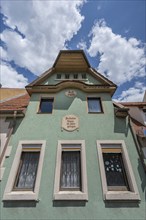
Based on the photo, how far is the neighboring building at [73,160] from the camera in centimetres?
421

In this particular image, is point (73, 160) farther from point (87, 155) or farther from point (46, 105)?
point (46, 105)

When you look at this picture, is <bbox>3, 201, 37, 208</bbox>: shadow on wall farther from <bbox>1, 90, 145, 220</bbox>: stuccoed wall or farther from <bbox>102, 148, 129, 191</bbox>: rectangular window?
<bbox>102, 148, 129, 191</bbox>: rectangular window

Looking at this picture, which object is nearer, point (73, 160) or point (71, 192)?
point (71, 192)

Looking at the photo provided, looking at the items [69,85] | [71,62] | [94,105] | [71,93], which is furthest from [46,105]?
[71,62]

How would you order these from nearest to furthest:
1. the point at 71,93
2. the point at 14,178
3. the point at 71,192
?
the point at 71,192, the point at 14,178, the point at 71,93

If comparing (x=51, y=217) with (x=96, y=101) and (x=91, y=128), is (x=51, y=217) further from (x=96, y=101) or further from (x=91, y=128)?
(x=96, y=101)

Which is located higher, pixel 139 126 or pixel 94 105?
pixel 94 105

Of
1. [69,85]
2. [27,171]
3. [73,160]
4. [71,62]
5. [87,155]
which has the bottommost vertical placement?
[27,171]

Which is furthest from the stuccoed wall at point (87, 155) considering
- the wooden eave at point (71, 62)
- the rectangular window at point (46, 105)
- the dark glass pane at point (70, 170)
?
the wooden eave at point (71, 62)

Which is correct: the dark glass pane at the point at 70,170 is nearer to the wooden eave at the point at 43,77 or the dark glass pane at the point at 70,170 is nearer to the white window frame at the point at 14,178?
the white window frame at the point at 14,178

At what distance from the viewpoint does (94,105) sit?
7090mm

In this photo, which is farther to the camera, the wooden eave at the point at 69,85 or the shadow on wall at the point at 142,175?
the wooden eave at the point at 69,85

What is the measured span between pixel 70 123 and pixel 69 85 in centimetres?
257

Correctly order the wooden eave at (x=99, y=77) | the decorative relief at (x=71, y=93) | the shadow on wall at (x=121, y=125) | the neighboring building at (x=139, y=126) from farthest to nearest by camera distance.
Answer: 1. the wooden eave at (x=99, y=77)
2. the decorative relief at (x=71, y=93)
3. the shadow on wall at (x=121, y=125)
4. the neighboring building at (x=139, y=126)
